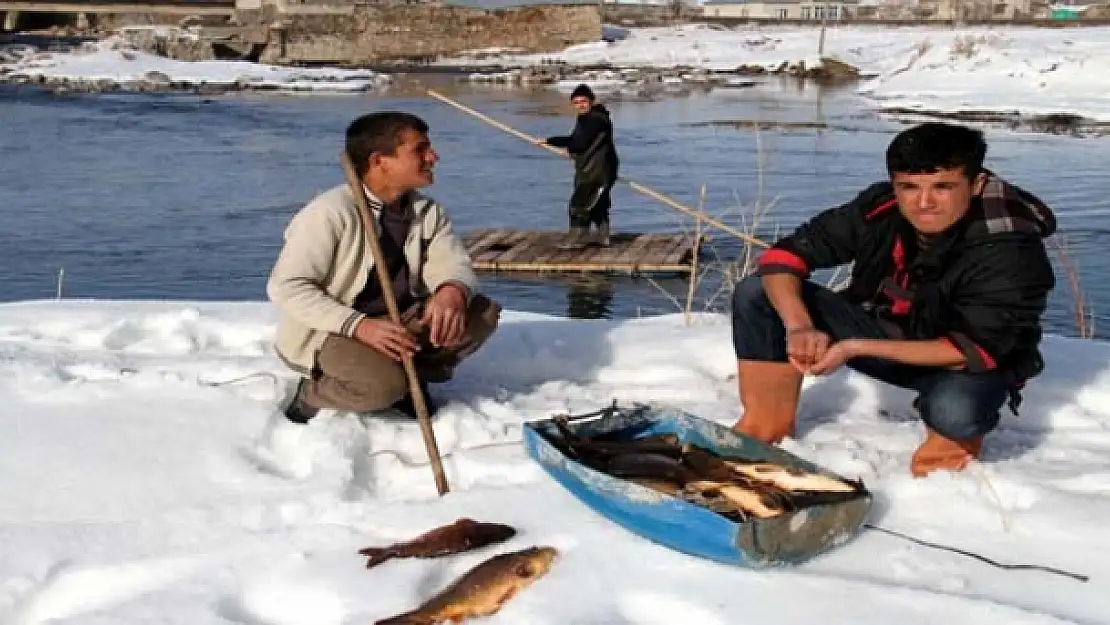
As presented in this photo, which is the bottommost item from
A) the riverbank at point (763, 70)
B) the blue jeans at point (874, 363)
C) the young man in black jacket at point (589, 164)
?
the riverbank at point (763, 70)

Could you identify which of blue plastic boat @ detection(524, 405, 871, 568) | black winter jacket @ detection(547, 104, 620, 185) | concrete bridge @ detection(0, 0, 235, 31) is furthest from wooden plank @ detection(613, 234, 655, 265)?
concrete bridge @ detection(0, 0, 235, 31)

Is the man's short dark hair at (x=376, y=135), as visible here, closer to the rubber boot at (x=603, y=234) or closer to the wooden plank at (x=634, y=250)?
the wooden plank at (x=634, y=250)

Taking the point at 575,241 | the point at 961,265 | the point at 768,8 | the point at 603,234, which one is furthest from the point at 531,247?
the point at 768,8

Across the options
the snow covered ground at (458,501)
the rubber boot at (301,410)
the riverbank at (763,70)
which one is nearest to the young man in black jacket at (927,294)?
the snow covered ground at (458,501)

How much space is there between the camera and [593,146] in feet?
36.0

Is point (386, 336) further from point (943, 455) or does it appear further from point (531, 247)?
point (531, 247)

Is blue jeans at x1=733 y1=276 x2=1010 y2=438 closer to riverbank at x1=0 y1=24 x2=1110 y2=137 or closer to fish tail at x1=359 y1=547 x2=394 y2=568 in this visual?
fish tail at x1=359 y1=547 x2=394 y2=568

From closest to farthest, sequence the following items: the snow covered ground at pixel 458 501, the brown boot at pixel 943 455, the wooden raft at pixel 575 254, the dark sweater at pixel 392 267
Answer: the snow covered ground at pixel 458 501 → the brown boot at pixel 943 455 → the dark sweater at pixel 392 267 → the wooden raft at pixel 575 254

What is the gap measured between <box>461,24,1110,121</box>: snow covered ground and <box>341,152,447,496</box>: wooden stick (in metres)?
22.3

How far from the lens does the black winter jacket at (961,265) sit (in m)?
3.53

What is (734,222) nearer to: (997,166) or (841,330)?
(997,166)

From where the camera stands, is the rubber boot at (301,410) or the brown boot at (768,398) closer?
the brown boot at (768,398)

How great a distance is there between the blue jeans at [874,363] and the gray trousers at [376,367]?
0.86 meters

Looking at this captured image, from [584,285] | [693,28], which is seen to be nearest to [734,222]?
[584,285]
